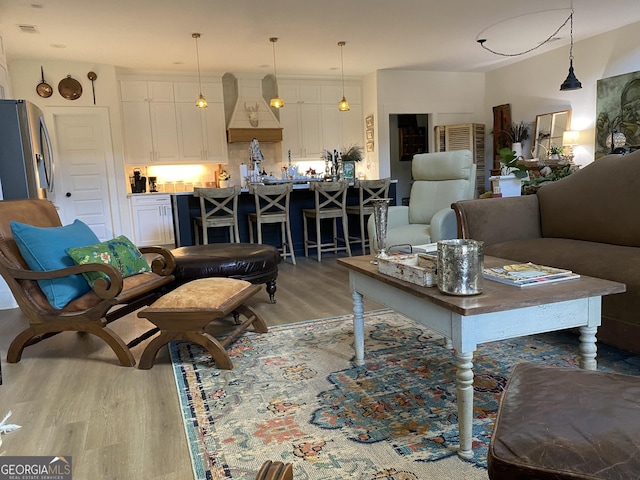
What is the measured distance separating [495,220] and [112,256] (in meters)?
2.35

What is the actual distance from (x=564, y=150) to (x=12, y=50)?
7.75m

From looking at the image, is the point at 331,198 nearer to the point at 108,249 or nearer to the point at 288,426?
the point at 108,249

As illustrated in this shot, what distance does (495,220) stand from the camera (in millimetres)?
3039

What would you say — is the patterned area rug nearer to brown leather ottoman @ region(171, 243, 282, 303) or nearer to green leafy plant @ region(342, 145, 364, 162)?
brown leather ottoman @ region(171, 243, 282, 303)

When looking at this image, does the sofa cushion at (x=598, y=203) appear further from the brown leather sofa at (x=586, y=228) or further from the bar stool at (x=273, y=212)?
the bar stool at (x=273, y=212)

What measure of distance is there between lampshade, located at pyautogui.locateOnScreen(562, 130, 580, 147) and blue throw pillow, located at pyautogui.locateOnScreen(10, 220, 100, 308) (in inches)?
260

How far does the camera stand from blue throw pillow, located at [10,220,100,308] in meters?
2.46

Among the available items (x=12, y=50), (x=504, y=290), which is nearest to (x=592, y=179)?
(x=504, y=290)

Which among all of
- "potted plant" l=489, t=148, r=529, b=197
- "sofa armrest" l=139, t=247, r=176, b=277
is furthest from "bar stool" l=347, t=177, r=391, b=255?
"sofa armrest" l=139, t=247, r=176, b=277

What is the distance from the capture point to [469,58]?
24.8ft

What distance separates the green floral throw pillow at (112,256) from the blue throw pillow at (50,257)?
2.9 inches

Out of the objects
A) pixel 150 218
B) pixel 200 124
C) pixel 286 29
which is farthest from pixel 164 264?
pixel 200 124

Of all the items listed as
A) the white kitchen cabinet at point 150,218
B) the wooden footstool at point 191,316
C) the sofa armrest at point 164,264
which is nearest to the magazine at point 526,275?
the wooden footstool at point 191,316

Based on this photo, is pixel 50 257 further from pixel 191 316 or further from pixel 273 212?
pixel 273 212
